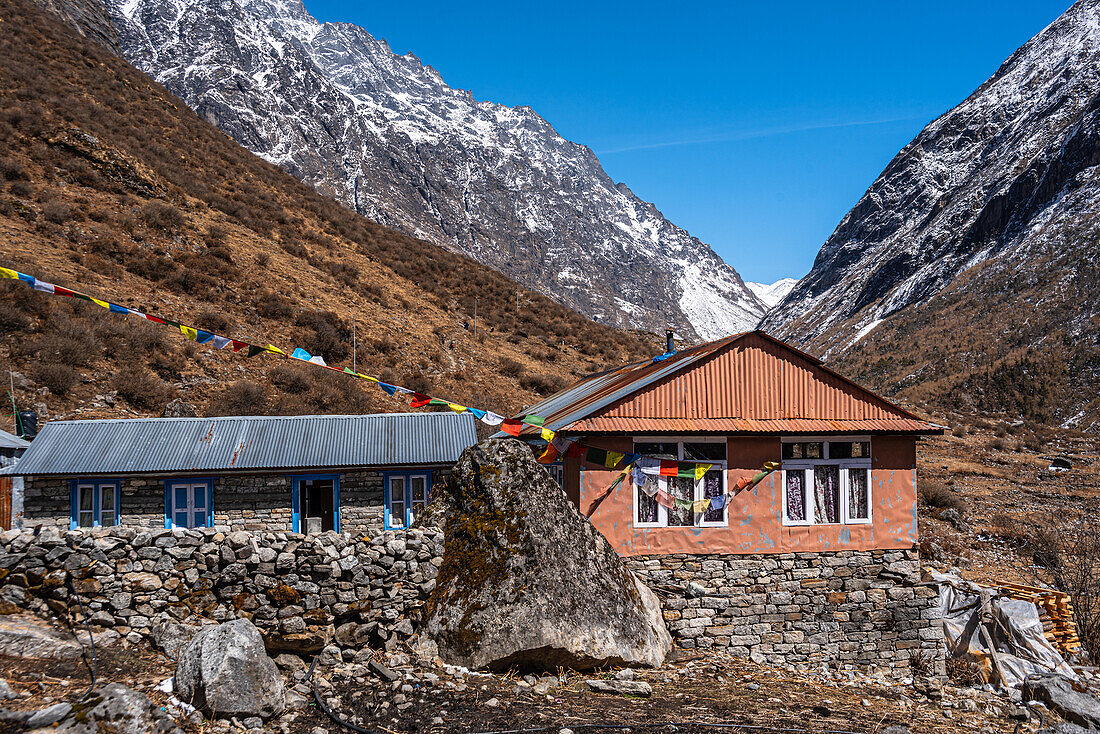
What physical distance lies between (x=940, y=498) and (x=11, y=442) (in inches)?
1104

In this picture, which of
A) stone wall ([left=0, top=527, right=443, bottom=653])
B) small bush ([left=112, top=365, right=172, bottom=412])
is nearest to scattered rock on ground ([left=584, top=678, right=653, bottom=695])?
stone wall ([left=0, top=527, right=443, bottom=653])

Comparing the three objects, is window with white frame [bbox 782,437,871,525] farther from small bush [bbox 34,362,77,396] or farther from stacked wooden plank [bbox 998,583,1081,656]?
small bush [bbox 34,362,77,396]

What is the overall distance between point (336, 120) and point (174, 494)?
429ft

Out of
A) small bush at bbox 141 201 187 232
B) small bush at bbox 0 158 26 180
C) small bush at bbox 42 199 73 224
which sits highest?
small bush at bbox 0 158 26 180

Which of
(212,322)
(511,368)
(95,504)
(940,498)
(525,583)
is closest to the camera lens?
(525,583)

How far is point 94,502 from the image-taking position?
15.8m

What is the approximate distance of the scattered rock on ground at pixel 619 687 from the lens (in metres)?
8.53

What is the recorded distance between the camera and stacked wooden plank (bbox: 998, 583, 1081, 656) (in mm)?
12945

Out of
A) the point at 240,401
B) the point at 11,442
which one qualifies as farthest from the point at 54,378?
the point at 11,442

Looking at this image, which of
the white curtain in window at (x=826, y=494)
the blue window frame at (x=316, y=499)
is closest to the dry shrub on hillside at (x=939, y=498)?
the white curtain in window at (x=826, y=494)

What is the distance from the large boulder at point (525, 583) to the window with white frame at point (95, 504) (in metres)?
10.4

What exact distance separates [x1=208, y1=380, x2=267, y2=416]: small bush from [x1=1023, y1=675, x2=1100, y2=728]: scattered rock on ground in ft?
72.2

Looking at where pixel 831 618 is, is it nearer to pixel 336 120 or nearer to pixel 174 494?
pixel 174 494

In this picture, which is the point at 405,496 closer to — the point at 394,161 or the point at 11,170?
the point at 11,170
